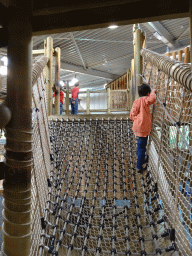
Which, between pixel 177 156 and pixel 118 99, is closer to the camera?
pixel 177 156

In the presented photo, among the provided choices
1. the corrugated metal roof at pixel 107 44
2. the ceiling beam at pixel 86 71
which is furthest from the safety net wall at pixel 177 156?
the ceiling beam at pixel 86 71

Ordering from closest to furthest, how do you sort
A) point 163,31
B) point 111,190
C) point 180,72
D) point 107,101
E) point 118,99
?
point 180,72 < point 111,190 < point 107,101 < point 163,31 < point 118,99

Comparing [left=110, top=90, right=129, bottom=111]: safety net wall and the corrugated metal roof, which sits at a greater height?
the corrugated metal roof

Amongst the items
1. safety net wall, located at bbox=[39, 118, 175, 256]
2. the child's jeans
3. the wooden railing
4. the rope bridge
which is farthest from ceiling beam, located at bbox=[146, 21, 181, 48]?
the child's jeans

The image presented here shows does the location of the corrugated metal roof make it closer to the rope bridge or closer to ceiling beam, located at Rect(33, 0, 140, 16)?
the rope bridge

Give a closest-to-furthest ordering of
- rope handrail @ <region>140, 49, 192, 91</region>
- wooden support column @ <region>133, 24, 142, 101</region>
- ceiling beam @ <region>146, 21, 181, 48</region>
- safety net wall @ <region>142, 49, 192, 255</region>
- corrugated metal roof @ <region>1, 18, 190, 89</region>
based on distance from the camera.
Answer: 1. rope handrail @ <region>140, 49, 192, 91</region>
2. safety net wall @ <region>142, 49, 192, 255</region>
3. wooden support column @ <region>133, 24, 142, 101</region>
4. ceiling beam @ <region>146, 21, 181, 48</region>
5. corrugated metal roof @ <region>1, 18, 190, 89</region>

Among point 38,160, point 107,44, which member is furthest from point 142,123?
point 107,44

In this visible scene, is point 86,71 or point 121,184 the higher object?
point 86,71

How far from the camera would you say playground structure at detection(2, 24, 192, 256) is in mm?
1331

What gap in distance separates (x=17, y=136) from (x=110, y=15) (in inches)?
27.2

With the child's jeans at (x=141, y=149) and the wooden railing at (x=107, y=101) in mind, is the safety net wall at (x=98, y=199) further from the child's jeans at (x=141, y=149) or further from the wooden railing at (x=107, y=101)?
the wooden railing at (x=107, y=101)

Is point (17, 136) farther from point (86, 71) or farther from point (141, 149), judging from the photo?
point (86, 71)

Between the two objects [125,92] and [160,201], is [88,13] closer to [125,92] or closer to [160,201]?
[160,201]

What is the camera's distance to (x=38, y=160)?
1912 mm
